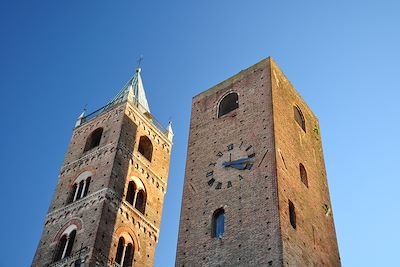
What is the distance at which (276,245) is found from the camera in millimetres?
17297

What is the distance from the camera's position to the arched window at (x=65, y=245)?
27453 mm

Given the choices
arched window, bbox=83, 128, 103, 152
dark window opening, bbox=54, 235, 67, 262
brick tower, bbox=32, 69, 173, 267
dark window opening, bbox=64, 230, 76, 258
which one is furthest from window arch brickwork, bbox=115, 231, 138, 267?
arched window, bbox=83, 128, 103, 152

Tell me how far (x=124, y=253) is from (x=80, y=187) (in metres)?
4.57

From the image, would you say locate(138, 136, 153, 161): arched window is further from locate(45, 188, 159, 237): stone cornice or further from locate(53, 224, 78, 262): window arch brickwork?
locate(53, 224, 78, 262): window arch brickwork

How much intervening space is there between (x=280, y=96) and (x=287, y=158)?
3311 millimetres

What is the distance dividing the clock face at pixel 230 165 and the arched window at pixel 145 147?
12.5 m

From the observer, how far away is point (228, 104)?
79.0 ft

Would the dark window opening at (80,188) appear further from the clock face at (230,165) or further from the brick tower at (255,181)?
the clock face at (230,165)

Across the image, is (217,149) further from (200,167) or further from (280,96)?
(280,96)

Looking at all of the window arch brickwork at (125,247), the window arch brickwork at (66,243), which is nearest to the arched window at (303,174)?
the window arch brickwork at (125,247)

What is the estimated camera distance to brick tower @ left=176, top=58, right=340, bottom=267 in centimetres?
1817

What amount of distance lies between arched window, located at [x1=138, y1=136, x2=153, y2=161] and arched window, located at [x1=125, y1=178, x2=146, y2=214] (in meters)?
2.71

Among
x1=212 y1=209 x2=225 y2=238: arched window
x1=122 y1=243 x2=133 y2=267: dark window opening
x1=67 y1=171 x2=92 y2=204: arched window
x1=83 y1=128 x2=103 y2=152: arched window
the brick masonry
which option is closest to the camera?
x1=212 y1=209 x2=225 y2=238: arched window

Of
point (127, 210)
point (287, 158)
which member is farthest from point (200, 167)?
point (127, 210)
